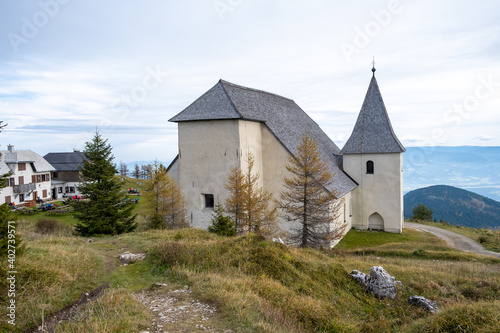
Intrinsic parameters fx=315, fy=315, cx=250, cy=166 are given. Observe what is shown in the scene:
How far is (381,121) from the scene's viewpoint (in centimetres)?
2945

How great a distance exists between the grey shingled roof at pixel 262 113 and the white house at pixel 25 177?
29.3 metres

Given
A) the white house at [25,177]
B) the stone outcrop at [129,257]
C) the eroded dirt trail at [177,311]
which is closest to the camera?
the eroded dirt trail at [177,311]

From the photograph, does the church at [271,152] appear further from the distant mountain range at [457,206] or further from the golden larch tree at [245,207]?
the distant mountain range at [457,206]

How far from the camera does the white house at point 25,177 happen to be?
130 ft

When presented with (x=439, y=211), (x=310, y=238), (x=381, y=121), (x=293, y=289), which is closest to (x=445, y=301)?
(x=293, y=289)

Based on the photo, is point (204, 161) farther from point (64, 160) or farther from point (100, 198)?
point (64, 160)

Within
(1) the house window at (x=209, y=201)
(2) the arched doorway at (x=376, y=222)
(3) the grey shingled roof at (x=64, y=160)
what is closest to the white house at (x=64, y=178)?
(3) the grey shingled roof at (x=64, y=160)

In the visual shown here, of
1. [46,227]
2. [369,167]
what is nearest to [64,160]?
[46,227]

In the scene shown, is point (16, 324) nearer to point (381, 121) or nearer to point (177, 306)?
point (177, 306)

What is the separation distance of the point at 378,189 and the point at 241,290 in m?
23.8

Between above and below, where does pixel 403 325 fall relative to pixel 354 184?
below

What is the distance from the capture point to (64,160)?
5478cm

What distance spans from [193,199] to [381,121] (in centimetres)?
1880

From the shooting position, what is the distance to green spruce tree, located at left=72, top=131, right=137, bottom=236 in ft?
60.5
